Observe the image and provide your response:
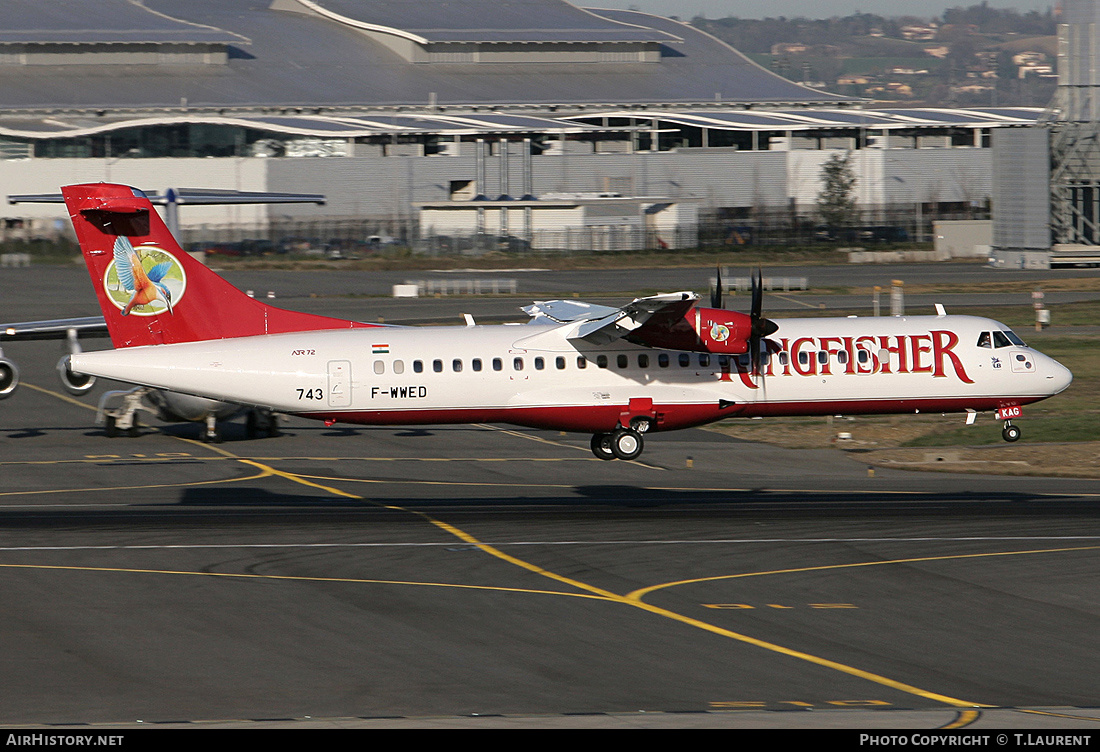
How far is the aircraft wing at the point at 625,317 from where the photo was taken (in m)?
33.3

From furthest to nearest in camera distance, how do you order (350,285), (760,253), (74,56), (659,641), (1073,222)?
1. (74,56)
2. (760,253)
3. (1073,222)
4. (350,285)
5. (659,641)

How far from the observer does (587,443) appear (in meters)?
48.8

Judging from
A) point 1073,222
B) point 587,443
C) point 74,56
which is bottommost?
point 587,443

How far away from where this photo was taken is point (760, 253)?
400ft

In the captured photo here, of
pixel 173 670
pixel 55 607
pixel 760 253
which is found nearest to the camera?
pixel 173 670

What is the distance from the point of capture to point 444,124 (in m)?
135

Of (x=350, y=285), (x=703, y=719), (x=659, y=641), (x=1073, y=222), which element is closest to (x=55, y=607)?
(x=659, y=641)

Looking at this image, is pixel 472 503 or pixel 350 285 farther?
pixel 350 285

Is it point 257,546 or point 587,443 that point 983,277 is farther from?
point 257,546

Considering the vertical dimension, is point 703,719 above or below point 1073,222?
below

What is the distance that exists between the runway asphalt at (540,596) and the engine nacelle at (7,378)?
4.49m

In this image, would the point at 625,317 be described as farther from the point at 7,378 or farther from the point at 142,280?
the point at 7,378

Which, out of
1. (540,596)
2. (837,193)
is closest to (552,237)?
(837,193)

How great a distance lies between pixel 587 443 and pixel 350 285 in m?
53.7
